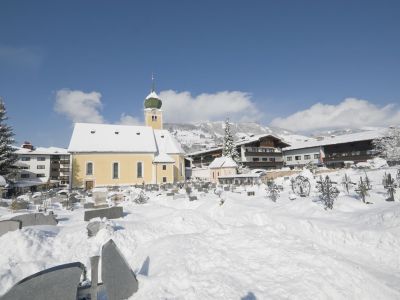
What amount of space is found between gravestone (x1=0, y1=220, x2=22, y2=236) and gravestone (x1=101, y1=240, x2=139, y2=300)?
5337 mm

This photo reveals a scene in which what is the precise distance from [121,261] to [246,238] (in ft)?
15.1

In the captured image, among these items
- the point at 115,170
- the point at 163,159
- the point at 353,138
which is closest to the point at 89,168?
the point at 115,170

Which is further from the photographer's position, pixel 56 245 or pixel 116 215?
pixel 116 215

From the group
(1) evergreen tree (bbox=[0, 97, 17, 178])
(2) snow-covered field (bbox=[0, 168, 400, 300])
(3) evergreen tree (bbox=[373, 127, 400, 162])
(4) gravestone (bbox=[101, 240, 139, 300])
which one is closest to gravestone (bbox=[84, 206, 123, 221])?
(2) snow-covered field (bbox=[0, 168, 400, 300])

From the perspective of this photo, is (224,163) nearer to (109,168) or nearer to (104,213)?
(109,168)

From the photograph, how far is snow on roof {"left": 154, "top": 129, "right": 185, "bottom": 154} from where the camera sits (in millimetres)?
46781

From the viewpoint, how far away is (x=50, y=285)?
4.25 m

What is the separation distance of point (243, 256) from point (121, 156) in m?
38.4

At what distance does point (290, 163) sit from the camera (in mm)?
57406

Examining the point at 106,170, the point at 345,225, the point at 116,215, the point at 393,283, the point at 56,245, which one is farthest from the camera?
the point at 106,170

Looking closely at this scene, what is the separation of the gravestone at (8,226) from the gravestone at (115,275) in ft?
17.5

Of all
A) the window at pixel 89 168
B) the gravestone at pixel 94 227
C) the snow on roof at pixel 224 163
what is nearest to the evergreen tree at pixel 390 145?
the snow on roof at pixel 224 163

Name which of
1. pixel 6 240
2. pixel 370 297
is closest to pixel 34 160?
pixel 6 240

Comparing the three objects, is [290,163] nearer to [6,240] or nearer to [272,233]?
[272,233]
